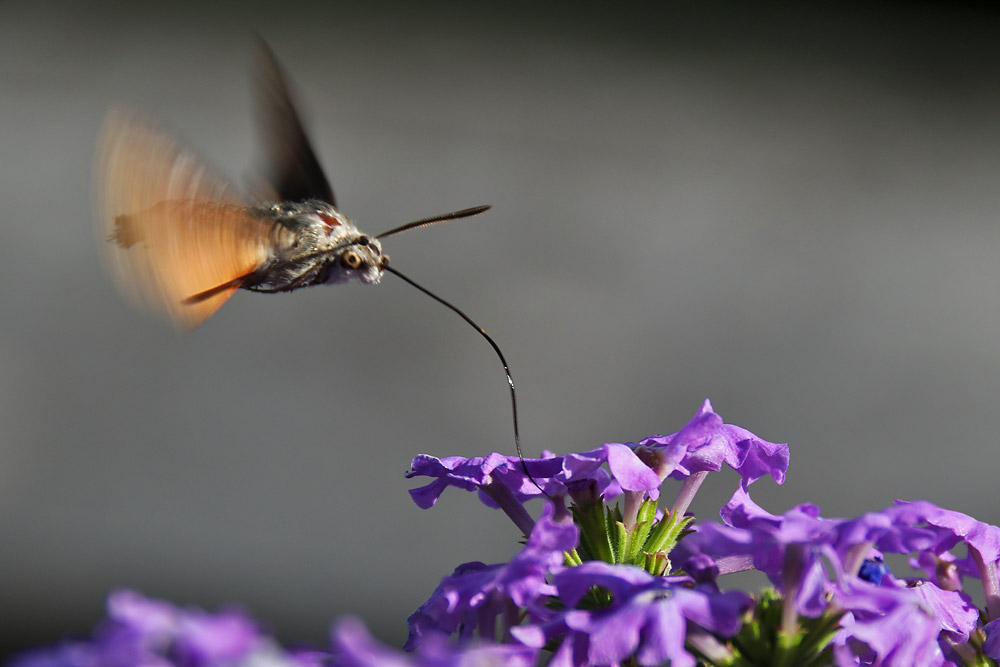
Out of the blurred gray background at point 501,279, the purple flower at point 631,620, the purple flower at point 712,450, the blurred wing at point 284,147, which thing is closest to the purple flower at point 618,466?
the purple flower at point 712,450

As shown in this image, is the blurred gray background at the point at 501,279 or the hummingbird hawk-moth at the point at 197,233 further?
the blurred gray background at the point at 501,279

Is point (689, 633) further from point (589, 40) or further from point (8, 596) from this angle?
point (589, 40)

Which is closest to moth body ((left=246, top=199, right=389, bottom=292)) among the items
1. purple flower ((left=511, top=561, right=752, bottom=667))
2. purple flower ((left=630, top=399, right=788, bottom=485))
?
purple flower ((left=630, top=399, right=788, bottom=485))

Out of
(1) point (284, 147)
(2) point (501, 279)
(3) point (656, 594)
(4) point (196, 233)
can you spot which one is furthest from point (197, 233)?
(2) point (501, 279)

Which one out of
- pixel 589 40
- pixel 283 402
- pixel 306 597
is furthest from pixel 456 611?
pixel 589 40

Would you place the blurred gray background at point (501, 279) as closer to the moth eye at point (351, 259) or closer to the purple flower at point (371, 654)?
the moth eye at point (351, 259)

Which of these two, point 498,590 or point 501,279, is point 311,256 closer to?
point 498,590
